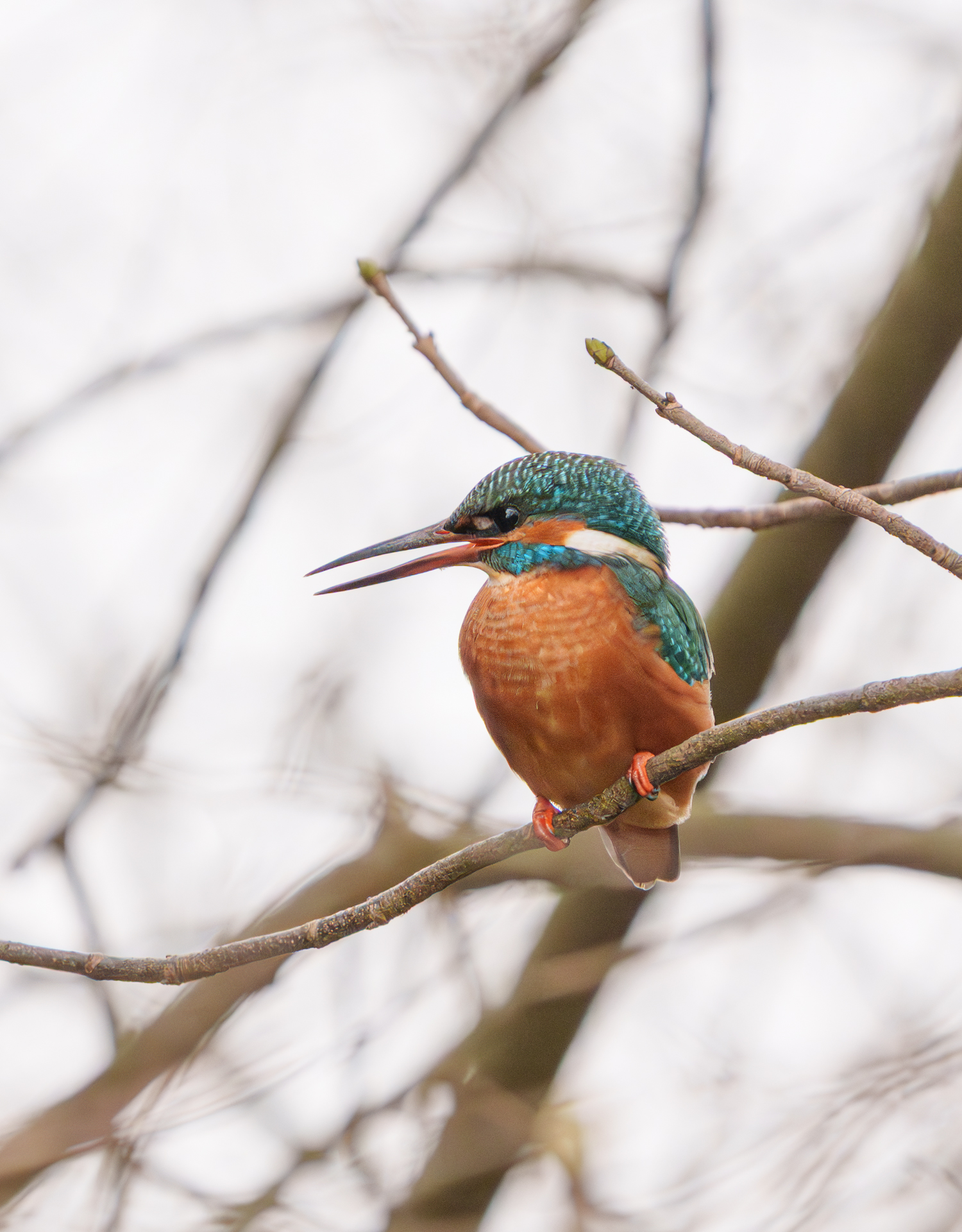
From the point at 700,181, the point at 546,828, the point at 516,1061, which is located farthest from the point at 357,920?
the point at 700,181

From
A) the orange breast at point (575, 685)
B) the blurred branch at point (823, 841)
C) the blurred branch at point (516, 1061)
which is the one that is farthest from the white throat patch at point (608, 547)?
the blurred branch at point (516, 1061)

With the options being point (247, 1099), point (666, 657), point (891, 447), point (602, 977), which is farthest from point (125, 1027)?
point (891, 447)

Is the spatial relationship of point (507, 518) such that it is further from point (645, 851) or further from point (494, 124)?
point (494, 124)

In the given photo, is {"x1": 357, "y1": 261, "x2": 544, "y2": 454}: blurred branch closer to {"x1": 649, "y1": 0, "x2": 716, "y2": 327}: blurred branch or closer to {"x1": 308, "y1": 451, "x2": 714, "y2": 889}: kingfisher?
{"x1": 308, "y1": 451, "x2": 714, "y2": 889}: kingfisher

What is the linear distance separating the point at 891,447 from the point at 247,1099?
275 centimetres

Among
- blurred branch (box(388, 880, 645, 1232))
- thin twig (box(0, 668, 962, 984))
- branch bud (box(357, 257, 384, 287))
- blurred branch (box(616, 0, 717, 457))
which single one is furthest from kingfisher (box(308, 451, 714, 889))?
blurred branch (box(616, 0, 717, 457))

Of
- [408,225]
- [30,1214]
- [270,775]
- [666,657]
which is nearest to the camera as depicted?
[666,657]

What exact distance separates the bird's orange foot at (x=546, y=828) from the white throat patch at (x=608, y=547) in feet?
2.00

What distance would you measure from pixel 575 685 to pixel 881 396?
5.44 ft

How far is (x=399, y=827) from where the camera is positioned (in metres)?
3.85

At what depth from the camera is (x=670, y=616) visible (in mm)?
2645

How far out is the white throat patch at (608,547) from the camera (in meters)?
2.78

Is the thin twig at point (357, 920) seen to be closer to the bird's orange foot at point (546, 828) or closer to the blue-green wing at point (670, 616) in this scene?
the bird's orange foot at point (546, 828)

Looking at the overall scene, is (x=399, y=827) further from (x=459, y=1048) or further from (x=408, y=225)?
(x=408, y=225)
